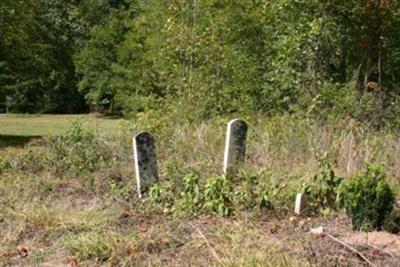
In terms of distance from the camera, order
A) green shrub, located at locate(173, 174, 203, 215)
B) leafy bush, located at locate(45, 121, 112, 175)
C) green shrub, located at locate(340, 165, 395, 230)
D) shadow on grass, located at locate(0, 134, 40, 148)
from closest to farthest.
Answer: green shrub, located at locate(340, 165, 395, 230)
green shrub, located at locate(173, 174, 203, 215)
leafy bush, located at locate(45, 121, 112, 175)
shadow on grass, located at locate(0, 134, 40, 148)

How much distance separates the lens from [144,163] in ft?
28.9

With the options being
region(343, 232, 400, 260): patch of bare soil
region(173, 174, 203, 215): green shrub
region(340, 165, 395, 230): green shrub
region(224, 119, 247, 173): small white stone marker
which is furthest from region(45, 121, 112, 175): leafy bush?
region(343, 232, 400, 260): patch of bare soil

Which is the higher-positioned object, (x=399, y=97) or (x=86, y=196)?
(x=399, y=97)

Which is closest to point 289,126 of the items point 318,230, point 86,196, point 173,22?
point 86,196

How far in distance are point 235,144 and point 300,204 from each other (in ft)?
6.92

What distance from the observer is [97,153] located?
10.9m

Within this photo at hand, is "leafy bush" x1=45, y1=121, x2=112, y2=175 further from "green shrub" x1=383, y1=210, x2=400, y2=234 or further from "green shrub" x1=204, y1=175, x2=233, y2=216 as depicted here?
"green shrub" x1=383, y1=210, x2=400, y2=234

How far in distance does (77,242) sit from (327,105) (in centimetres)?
783

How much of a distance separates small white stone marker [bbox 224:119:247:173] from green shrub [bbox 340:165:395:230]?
2509mm

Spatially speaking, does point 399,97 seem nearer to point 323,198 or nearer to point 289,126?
point 289,126

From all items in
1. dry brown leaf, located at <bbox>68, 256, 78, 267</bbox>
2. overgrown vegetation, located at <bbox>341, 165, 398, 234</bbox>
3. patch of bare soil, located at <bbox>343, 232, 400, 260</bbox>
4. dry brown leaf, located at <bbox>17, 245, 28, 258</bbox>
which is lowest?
dry brown leaf, located at <bbox>17, 245, 28, 258</bbox>

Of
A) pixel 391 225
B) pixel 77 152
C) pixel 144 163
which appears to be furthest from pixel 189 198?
pixel 77 152

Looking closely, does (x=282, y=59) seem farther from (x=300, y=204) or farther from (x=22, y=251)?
(x=22, y=251)

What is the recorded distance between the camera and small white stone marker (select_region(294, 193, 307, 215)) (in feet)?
24.9
